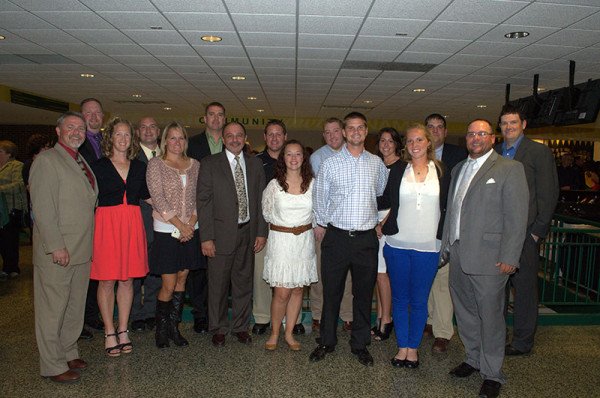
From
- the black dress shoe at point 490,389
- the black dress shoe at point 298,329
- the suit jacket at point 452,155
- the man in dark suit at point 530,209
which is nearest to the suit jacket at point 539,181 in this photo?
the man in dark suit at point 530,209

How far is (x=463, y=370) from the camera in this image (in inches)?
139

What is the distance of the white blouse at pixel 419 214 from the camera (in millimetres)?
3469

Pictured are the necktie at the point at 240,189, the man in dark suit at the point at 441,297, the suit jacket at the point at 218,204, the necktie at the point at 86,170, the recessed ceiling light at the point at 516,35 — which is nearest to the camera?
the necktie at the point at 86,170

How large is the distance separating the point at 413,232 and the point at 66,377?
8.69 feet

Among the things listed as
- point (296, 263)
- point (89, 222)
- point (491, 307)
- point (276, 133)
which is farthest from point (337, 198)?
point (89, 222)

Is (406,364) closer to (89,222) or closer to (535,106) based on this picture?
(89,222)

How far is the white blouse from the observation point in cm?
347

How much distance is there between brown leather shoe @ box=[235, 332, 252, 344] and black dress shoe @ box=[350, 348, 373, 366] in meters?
0.89

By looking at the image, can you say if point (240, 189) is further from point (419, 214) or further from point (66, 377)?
point (66, 377)

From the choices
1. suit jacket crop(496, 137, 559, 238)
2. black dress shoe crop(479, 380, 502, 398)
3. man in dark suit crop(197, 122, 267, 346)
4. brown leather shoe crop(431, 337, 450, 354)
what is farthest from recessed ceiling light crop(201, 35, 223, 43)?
black dress shoe crop(479, 380, 502, 398)

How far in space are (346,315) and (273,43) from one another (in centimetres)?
368

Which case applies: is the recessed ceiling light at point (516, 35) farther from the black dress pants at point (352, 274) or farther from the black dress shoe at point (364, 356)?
the black dress shoe at point (364, 356)

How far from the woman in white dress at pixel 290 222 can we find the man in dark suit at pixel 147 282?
112 cm

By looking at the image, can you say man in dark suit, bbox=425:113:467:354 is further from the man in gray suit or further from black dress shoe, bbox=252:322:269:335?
black dress shoe, bbox=252:322:269:335
